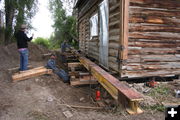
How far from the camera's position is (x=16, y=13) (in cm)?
1058

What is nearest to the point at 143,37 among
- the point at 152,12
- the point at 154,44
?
the point at 154,44

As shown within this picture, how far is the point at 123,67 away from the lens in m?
4.90

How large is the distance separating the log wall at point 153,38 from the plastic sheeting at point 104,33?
123cm

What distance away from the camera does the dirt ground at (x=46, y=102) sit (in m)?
3.26

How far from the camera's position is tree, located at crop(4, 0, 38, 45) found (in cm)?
959

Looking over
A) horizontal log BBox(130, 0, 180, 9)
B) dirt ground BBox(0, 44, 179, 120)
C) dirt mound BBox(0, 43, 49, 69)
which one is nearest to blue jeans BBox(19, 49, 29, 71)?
dirt ground BBox(0, 44, 179, 120)

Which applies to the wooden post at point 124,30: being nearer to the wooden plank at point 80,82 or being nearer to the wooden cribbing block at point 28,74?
the wooden plank at point 80,82

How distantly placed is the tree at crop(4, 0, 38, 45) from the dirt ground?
14.8 ft

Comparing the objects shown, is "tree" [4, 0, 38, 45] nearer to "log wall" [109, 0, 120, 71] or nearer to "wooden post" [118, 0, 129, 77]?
"log wall" [109, 0, 120, 71]

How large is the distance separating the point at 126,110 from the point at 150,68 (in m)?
2.53

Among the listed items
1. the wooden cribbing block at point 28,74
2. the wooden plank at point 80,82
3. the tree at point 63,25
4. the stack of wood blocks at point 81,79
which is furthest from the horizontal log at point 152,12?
the tree at point 63,25

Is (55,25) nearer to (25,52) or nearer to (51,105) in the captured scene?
(25,52)

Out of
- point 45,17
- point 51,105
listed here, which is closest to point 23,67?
point 51,105

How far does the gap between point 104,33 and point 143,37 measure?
63.4 inches
